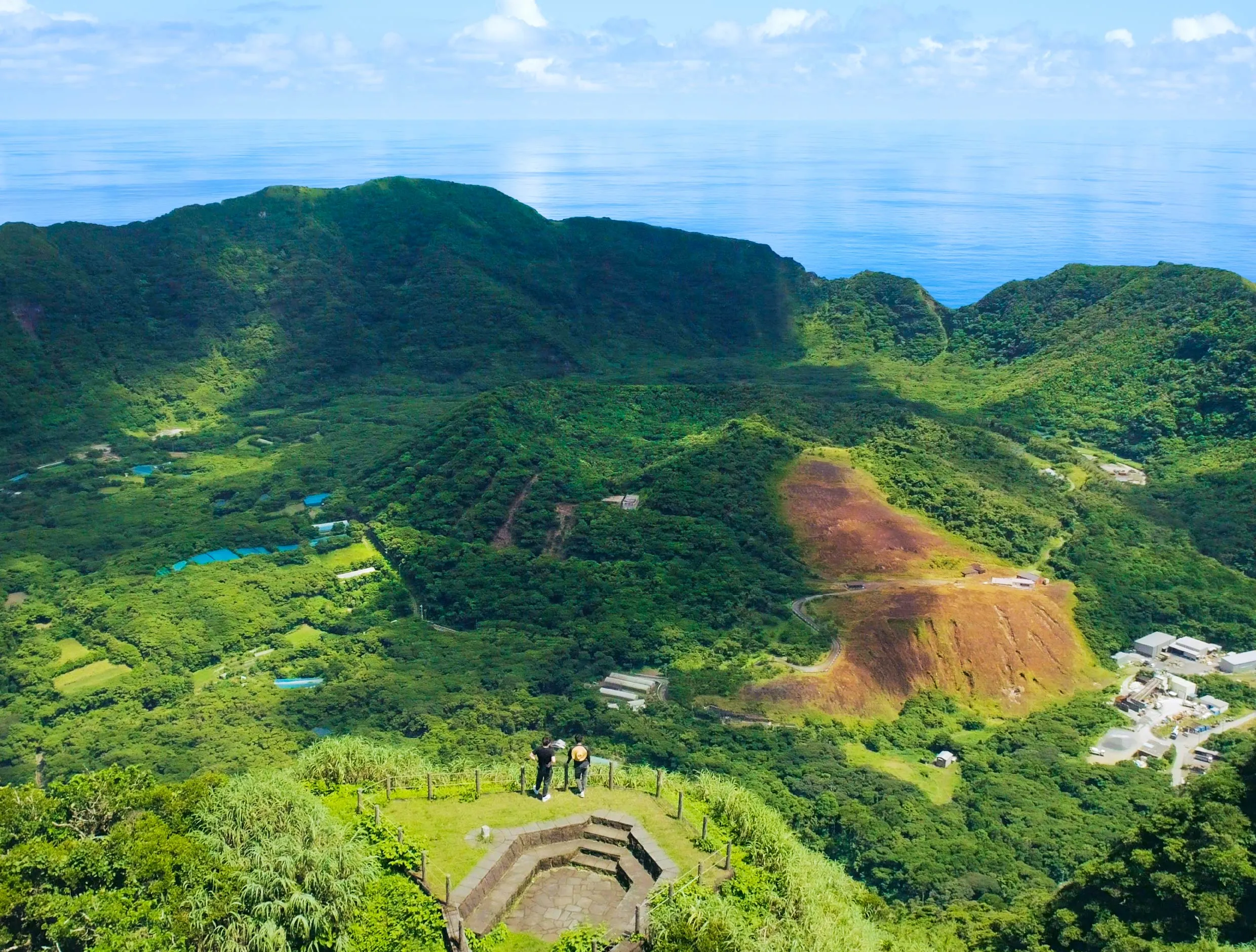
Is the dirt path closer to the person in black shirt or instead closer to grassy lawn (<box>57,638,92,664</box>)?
grassy lawn (<box>57,638,92,664</box>)

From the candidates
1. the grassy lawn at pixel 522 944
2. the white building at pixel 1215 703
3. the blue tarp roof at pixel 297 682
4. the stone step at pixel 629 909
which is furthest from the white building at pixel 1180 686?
the grassy lawn at pixel 522 944

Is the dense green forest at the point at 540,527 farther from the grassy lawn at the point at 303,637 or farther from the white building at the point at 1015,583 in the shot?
the white building at the point at 1015,583

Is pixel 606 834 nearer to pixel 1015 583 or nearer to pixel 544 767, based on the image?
pixel 544 767

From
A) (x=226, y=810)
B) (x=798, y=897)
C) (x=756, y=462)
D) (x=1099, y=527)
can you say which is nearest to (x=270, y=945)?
(x=226, y=810)

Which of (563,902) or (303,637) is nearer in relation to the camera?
(563,902)

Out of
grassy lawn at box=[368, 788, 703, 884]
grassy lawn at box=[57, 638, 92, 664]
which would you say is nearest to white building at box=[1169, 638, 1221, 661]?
grassy lawn at box=[368, 788, 703, 884]

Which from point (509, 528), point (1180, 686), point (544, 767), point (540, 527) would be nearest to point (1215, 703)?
point (1180, 686)
